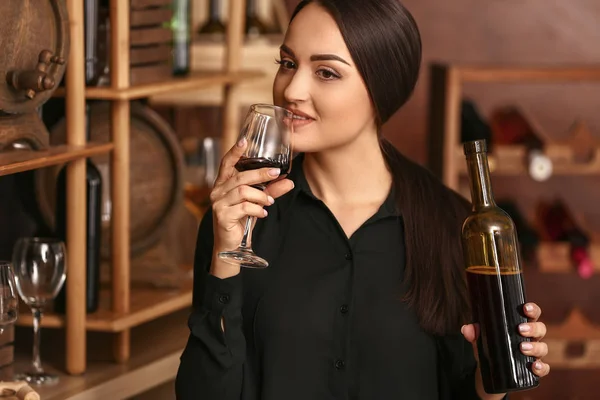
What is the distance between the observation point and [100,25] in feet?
7.64

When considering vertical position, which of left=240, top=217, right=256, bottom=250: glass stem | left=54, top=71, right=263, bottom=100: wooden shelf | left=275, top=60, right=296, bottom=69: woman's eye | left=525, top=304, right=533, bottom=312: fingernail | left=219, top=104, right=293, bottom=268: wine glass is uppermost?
left=275, top=60, right=296, bottom=69: woman's eye

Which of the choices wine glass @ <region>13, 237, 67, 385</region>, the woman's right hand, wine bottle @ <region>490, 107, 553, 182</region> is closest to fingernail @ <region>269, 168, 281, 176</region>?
the woman's right hand

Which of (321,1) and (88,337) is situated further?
(88,337)

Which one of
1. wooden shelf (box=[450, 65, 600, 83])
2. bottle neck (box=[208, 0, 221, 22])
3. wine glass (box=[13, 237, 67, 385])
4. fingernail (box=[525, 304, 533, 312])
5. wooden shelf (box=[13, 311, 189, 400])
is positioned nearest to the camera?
fingernail (box=[525, 304, 533, 312])

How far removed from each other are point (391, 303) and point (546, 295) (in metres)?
2.25

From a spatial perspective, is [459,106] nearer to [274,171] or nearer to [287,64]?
[287,64]

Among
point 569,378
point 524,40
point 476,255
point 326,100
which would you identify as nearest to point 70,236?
point 326,100

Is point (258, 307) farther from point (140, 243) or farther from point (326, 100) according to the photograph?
point (140, 243)

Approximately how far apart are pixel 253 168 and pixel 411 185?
45 centimetres

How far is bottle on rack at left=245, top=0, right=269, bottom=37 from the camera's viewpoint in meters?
3.72

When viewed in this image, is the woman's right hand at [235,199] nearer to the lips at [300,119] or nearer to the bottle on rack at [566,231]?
the lips at [300,119]

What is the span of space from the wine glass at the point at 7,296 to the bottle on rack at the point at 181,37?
39.7 inches

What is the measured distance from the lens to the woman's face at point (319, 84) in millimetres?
1798

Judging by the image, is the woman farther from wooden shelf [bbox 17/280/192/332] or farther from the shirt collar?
wooden shelf [bbox 17/280/192/332]
